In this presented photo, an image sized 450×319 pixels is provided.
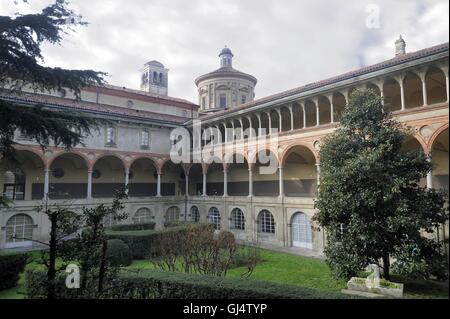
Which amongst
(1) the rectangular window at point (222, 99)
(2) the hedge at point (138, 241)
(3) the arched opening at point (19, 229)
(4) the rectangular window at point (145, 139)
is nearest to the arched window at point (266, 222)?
(2) the hedge at point (138, 241)

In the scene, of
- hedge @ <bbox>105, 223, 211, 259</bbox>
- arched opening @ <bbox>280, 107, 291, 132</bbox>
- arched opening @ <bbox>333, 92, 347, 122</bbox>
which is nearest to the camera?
hedge @ <bbox>105, 223, 211, 259</bbox>

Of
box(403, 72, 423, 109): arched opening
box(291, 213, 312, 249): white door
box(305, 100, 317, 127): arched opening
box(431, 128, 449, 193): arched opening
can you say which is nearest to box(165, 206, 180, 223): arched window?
box(291, 213, 312, 249): white door

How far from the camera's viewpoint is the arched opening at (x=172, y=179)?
32.3m

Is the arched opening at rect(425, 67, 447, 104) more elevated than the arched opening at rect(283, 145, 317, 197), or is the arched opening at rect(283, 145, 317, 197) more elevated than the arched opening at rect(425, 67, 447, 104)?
the arched opening at rect(425, 67, 447, 104)

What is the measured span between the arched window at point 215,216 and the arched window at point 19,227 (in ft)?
42.8

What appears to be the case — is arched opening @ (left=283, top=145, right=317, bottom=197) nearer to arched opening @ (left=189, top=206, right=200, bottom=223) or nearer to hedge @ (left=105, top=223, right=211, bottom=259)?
arched opening @ (left=189, top=206, right=200, bottom=223)

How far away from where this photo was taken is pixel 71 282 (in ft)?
20.1

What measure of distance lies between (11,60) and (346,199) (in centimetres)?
1004

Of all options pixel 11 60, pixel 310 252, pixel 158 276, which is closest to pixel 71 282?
pixel 158 276

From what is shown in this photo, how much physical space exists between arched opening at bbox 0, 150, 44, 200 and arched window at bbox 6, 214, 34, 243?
2547 mm

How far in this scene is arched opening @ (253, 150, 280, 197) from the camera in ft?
82.5

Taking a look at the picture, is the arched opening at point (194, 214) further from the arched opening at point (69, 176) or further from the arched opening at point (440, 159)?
the arched opening at point (440, 159)

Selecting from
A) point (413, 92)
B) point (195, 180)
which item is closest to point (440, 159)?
point (413, 92)

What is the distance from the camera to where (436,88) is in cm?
1794
